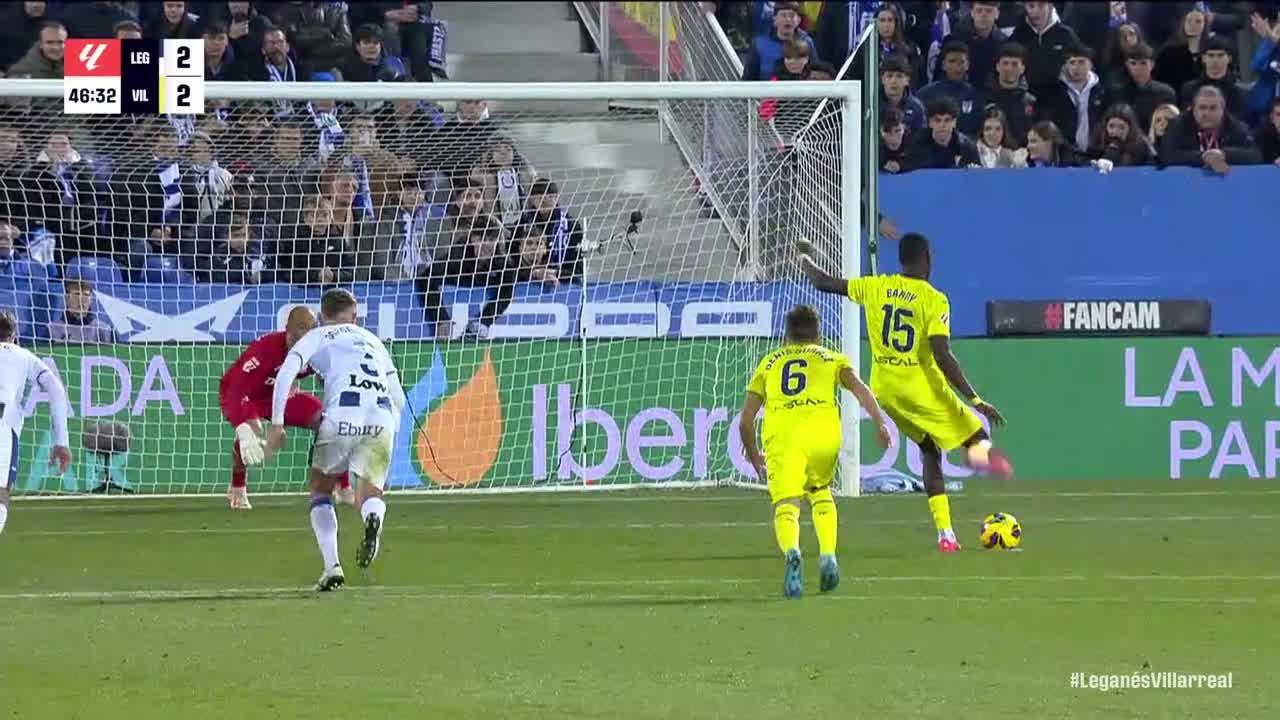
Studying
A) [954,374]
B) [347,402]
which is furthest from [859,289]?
[347,402]

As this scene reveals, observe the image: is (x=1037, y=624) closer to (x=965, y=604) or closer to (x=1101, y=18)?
(x=965, y=604)

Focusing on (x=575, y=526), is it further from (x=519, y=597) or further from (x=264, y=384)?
(x=519, y=597)

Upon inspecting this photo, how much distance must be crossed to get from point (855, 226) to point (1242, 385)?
428 cm

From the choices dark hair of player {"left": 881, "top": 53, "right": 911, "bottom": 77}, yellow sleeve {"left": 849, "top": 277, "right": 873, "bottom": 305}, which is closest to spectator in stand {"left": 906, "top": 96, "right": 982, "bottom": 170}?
dark hair of player {"left": 881, "top": 53, "right": 911, "bottom": 77}

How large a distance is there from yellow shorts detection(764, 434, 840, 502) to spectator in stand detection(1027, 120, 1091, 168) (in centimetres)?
914

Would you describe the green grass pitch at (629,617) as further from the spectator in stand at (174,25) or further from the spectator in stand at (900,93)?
the spectator in stand at (174,25)

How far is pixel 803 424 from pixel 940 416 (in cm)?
276

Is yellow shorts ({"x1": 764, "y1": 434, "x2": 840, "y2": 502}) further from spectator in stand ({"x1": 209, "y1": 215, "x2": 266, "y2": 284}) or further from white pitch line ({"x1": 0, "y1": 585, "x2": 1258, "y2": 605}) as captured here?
spectator in stand ({"x1": 209, "y1": 215, "x2": 266, "y2": 284})

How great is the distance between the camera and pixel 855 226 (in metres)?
18.1

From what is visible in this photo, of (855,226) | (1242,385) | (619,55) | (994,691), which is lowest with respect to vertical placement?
(994,691)

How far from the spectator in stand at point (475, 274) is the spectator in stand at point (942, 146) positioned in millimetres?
3772

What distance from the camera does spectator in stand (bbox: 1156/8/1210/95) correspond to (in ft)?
73.7

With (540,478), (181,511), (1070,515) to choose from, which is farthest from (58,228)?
(1070,515)

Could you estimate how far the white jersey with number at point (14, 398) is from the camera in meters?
Result: 13.6
